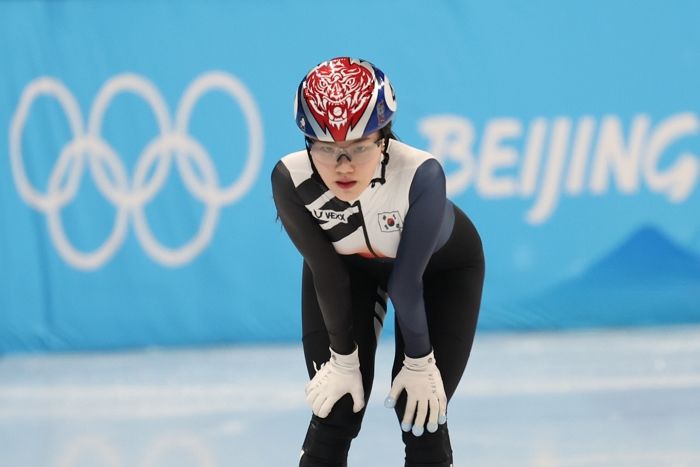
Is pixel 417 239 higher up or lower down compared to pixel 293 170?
lower down

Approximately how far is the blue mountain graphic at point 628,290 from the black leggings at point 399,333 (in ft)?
11.1

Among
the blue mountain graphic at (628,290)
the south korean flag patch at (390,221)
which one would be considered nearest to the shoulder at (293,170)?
the south korean flag patch at (390,221)

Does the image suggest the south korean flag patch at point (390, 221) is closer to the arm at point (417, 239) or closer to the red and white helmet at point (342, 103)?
the arm at point (417, 239)

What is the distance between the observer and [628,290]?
6.42m

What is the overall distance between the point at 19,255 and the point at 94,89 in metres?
1.12

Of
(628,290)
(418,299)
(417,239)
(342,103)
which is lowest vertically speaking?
(628,290)

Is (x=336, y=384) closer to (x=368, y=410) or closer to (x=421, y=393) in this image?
(x=421, y=393)

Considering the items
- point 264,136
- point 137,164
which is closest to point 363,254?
point 264,136

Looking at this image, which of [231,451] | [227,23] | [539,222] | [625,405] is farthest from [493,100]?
[231,451]

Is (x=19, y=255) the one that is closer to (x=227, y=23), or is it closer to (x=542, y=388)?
(x=227, y=23)

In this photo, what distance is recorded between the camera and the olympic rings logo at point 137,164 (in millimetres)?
6238

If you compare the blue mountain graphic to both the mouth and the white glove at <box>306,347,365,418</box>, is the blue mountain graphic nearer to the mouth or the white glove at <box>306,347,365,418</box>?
the white glove at <box>306,347,365,418</box>

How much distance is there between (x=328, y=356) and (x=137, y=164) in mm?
3582

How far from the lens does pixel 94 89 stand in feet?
20.5
